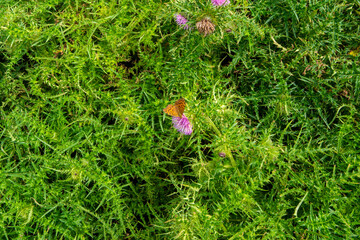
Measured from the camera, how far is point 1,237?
6.76ft

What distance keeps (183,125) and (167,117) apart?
0.84 ft

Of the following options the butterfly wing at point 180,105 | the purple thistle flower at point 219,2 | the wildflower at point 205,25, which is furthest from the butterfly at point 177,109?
the purple thistle flower at point 219,2

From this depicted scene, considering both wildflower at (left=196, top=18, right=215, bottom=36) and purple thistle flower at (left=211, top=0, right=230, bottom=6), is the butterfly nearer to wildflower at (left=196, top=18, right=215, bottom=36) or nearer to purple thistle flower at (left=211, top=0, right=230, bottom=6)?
wildflower at (left=196, top=18, right=215, bottom=36)

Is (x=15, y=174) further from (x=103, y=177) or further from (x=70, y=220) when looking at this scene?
(x=103, y=177)

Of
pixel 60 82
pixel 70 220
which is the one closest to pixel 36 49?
pixel 60 82

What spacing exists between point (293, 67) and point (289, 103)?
250mm

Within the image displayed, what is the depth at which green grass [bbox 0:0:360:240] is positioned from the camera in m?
1.96

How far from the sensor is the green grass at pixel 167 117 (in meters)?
1.96

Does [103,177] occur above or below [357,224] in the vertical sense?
above

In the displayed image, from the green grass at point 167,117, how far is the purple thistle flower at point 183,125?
43 millimetres

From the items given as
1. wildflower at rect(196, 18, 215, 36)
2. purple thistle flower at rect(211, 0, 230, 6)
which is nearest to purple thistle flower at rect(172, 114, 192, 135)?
wildflower at rect(196, 18, 215, 36)

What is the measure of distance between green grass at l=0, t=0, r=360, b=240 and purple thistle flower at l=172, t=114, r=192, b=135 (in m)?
0.04

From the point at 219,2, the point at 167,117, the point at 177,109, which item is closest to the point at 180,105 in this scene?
the point at 177,109

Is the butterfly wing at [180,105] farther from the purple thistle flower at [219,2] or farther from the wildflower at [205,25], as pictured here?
the purple thistle flower at [219,2]
